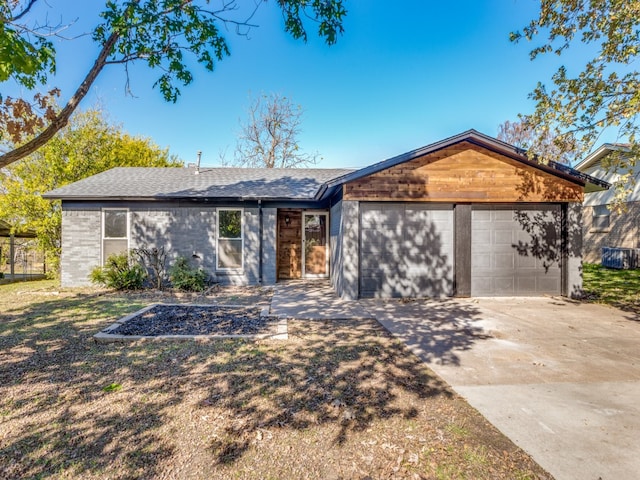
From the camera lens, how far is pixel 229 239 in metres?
10.4

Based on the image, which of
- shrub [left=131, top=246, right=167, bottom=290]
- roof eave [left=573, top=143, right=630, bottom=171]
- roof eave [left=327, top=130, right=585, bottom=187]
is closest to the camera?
roof eave [left=327, top=130, right=585, bottom=187]

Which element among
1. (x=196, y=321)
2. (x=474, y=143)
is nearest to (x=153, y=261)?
(x=196, y=321)

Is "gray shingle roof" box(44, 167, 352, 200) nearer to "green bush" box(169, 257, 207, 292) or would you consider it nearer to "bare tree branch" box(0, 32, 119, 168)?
"green bush" box(169, 257, 207, 292)

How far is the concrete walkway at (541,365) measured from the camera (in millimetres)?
2529

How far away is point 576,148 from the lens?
24.3 ft

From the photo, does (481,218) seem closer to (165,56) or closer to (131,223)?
(165,56)

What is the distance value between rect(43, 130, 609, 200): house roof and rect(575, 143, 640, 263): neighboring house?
8.96 meters

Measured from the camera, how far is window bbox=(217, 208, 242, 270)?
10.4m

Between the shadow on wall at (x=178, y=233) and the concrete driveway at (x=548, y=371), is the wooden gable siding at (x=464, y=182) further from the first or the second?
the shadow on wall at (x=178, y=233)

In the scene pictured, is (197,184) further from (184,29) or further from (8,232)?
(8,232)

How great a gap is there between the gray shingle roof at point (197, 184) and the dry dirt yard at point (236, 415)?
608 centimetres

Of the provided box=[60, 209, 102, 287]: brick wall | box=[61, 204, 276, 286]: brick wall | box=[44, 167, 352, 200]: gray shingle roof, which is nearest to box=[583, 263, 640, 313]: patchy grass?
box=[44, 167, 352, 200]: gray shingle roof

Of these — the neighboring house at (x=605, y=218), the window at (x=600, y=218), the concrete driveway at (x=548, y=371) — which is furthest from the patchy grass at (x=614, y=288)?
the window at (x=600, y=218)

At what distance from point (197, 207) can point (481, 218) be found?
27.5 feet
